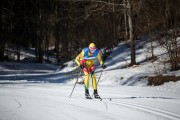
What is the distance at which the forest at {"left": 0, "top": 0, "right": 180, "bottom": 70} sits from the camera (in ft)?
63.1

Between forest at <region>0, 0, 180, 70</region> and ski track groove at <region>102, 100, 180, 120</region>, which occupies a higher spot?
forest at <region>0, 0, 180, 70</region>

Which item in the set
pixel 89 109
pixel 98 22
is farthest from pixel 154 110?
pixel 98 22

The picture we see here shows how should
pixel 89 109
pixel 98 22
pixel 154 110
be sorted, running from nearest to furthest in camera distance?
1. pixel 154 110
2. pixel 89 109
3. pixel 98 22

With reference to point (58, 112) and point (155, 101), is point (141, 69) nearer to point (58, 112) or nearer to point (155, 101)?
point (155, 101)

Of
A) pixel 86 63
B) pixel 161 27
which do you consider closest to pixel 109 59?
pixel 161 27

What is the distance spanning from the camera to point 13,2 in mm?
47906

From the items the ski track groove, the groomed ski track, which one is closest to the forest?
the groomed ski track

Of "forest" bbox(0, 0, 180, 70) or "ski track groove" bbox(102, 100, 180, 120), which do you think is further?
"forest" bbox(0, 0, 180, 70)

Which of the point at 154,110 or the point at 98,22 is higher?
the point at 98,22

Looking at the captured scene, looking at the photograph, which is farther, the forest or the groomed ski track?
the forest

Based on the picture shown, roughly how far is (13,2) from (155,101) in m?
40.6

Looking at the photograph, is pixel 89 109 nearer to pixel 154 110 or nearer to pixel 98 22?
pixel 154 110

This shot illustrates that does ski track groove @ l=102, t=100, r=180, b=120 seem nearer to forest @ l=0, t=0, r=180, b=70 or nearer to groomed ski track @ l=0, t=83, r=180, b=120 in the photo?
groomed ski track @ l=0, t=83, r=180, b=120

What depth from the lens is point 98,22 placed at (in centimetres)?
4316
